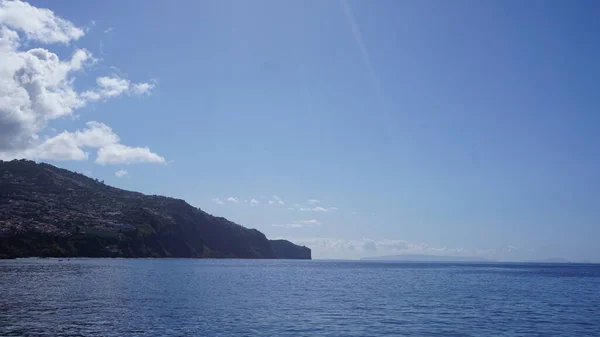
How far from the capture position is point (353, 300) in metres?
73.3

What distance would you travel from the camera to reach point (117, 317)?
5084cm

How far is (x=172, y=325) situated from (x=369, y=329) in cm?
1868

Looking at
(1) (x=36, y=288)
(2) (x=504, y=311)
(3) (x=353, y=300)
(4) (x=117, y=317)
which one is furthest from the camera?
(1) (x=36, y=288)

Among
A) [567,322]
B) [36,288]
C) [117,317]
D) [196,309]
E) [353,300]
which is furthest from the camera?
[36,288]

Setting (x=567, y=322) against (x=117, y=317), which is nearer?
(x=117, y=317)

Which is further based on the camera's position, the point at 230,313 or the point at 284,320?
the point at 230,313

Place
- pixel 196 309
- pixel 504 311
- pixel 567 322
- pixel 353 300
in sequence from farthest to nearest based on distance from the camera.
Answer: pixel 353 300, pixel 504 311, pixel 196 309, pixel 567 322

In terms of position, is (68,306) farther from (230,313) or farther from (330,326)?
(330,326)

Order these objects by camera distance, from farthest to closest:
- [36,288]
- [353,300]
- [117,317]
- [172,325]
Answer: [36,288] → [353,300] → [117,317] → [172,325]

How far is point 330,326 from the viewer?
158ft

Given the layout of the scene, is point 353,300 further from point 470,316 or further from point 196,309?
point 196,309

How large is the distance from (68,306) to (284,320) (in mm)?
26598

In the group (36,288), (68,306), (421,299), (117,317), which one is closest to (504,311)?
(421,299)

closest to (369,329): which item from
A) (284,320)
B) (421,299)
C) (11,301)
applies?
(284,320)
